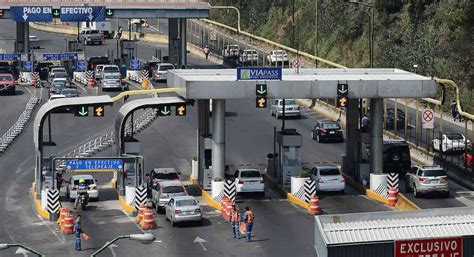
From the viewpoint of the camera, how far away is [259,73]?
62.1 m

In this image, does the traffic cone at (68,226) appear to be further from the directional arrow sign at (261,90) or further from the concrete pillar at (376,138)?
the concrete pillar at (376,138)

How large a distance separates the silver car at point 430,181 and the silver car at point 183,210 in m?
11.7

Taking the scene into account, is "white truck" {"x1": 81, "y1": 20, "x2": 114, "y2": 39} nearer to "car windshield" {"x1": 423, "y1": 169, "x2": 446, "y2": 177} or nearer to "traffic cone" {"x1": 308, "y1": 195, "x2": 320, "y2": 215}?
"car windshield" {"x1": 423, "y1": 169, "x2": 446, "y2": 177}

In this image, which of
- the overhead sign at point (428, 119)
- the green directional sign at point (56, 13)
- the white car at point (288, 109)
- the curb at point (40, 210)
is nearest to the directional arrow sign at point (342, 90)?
the overhead sign at point (428, 119)

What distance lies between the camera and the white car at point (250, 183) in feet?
207

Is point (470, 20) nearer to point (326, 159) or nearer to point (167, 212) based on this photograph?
point (326, 159)

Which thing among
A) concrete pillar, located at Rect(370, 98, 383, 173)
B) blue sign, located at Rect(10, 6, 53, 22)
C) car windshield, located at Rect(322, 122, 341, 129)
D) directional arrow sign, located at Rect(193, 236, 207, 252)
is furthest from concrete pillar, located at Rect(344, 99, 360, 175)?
blue sign, located at Rect(10, 6, 53, 22)

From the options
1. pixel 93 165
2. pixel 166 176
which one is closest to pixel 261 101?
pixel 166 176

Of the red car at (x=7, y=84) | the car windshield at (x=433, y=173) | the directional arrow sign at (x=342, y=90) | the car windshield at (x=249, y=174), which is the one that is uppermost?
the directional arrow sign at (x=342, y=90)

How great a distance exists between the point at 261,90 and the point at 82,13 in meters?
46.3

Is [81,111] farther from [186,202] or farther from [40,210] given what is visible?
[186,202]

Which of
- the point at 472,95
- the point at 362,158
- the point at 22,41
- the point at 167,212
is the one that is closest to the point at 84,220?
the point at 167,212

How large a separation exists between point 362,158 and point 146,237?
36.3m

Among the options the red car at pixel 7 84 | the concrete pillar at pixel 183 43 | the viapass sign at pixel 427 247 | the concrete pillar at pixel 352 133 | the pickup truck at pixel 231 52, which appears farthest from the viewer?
the pickup truck at pixel 231 52
